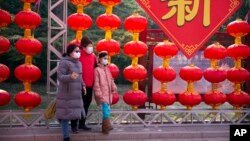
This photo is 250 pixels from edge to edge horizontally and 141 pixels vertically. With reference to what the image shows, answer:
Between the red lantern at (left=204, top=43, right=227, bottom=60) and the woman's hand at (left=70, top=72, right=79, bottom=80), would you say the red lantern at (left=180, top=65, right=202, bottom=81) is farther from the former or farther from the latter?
the woman's hand at (left=70, top=72, right=79, bottom=80)

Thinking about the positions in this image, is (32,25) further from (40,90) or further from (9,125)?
(40,90)

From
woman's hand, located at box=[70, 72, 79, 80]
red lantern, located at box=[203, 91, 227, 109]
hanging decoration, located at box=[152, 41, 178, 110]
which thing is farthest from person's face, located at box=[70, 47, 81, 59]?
red lantern, located at box=[203, 91, 227, 109]

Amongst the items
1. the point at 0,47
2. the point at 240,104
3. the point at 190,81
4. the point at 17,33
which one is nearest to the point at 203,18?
the point at 190,81

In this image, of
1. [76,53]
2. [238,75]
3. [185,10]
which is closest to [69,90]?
[76,53]

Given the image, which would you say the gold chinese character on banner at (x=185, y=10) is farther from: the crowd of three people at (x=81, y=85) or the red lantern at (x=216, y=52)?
the crowd of three people at (x=81, y=85)

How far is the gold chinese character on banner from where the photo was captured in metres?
7.95

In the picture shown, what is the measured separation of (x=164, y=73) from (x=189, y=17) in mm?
1245

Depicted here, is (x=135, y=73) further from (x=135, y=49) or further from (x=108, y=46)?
(x=108, y=46)

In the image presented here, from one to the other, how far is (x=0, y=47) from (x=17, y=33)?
10893 mm

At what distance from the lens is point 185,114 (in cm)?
833

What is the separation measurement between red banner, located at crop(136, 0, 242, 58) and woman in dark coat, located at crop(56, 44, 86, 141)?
213 cm

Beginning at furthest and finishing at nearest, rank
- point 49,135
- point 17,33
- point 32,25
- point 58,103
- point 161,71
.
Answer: point 17,33 < point 161,71 < point 32,25 < point 49,135 < point 58,103

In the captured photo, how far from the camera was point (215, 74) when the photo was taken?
8.03 m

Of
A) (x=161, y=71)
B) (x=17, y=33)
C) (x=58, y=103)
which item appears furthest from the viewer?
(x=17, y=33)
